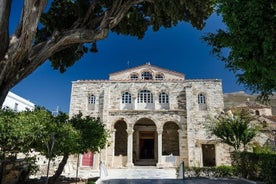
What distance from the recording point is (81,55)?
10961mm

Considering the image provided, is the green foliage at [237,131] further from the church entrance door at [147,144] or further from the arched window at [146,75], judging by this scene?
the arched window at [146,75]

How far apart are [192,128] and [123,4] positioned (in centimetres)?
1603

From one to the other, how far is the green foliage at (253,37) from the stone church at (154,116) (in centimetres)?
1691

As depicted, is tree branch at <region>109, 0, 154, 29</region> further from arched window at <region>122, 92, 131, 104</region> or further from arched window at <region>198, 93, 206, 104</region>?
arched window at <region>198, 93, 206, 104</region>

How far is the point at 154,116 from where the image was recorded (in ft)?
76.3

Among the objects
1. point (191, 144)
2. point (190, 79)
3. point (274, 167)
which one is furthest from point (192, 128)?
point (274, 167)

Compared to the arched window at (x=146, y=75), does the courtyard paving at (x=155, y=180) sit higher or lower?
lower

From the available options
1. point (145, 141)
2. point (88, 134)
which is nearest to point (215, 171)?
point (88, 134)

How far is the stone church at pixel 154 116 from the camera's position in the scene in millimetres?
21984

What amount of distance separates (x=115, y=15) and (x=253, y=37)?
221 inches

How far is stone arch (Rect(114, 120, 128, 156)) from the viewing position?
2462 cm

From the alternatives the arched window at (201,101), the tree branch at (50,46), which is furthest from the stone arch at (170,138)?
the tree branch at (50,46)

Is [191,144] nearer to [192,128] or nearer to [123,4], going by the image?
[192,128]

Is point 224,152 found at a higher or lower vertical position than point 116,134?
lower
